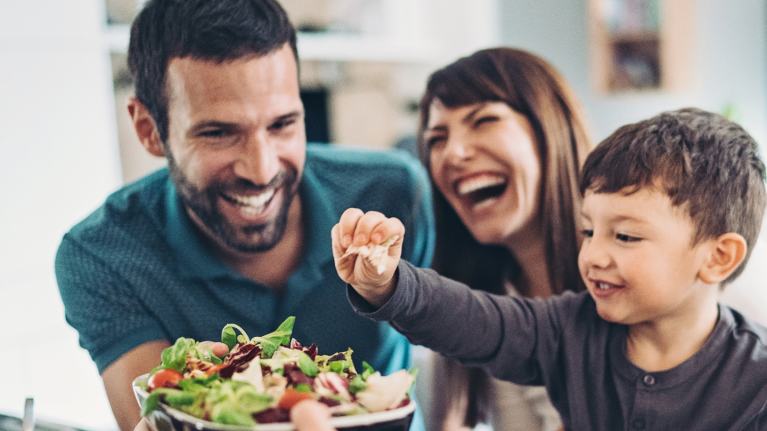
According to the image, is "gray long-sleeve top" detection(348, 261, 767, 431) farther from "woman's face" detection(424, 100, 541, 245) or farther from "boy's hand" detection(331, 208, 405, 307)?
"woman's face" detection(424, 100, 541, 245)

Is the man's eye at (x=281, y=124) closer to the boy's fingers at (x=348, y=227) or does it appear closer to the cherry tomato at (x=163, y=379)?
the boy's fingers at (x=348, y=227)

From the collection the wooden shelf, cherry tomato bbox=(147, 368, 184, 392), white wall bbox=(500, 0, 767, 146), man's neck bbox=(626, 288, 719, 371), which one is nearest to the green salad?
cherry tomato bbox=(147, 368, 184, 392)

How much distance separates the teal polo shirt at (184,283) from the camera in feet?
2.55

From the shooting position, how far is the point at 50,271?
0.79 m

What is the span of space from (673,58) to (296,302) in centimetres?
308

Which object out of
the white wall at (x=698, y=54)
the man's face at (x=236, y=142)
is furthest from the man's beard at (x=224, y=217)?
the white wall at (x=698, y=54)

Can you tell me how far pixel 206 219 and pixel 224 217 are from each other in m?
0.02

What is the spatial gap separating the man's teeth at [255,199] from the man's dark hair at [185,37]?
0.12m

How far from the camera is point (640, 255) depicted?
2.48 feet

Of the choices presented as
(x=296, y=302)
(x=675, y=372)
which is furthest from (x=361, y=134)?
(x=675, y=372)

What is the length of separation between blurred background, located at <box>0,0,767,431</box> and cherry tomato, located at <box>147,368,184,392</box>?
16 centimetres

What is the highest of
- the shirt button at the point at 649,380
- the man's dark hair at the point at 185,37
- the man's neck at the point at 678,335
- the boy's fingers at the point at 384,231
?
the man's dark hair at the point at 185,37

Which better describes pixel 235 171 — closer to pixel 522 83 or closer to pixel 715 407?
pixel 522 83

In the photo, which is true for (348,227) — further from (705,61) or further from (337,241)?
(705,61)
